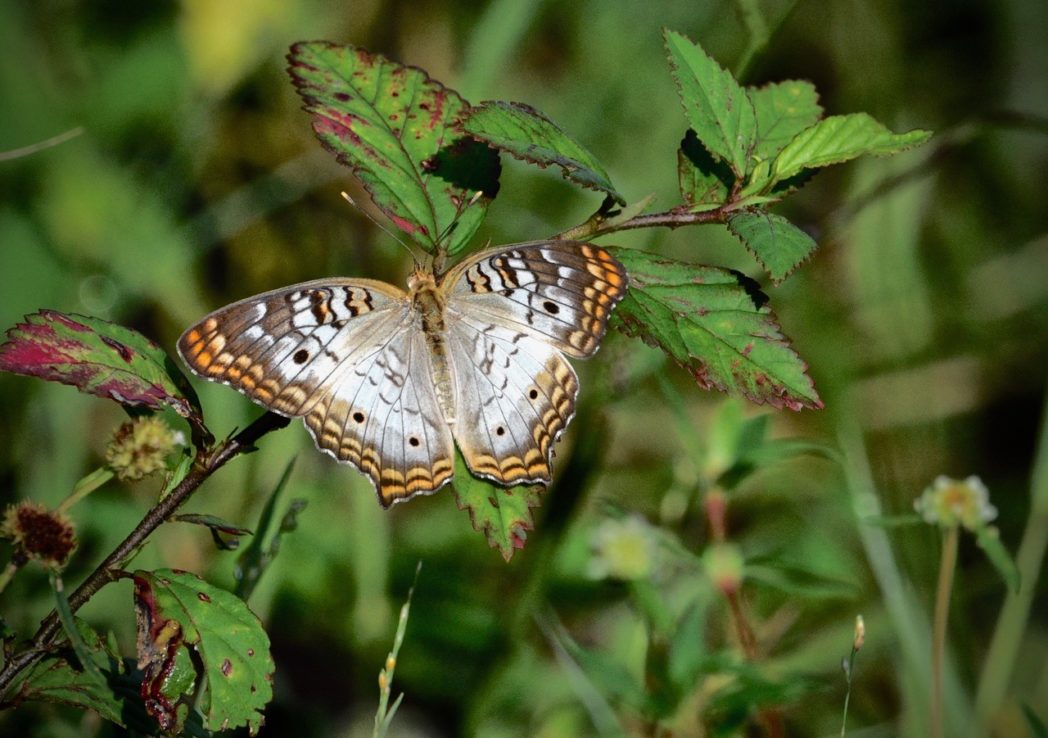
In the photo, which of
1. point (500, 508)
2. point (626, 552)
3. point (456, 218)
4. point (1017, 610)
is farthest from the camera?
point (1017, 610)

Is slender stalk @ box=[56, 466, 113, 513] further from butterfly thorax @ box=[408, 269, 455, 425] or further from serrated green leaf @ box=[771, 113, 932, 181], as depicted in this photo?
serrated green leaf @ box=[771, 113, 932, 181]

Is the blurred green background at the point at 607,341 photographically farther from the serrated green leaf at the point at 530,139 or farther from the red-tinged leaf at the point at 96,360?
the red-tinged leaf at the point at 96,360

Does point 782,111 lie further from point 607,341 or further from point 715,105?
point 607,341

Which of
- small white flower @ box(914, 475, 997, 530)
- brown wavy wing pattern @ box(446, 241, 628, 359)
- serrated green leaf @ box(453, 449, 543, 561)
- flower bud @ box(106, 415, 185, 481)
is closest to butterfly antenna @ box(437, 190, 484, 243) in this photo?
brown wavy wing pattern @ box(446, 241, 628, 359)

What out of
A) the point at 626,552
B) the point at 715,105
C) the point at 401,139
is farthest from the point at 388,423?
→ the point at 715,105

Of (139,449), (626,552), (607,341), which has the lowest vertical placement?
(626,552)

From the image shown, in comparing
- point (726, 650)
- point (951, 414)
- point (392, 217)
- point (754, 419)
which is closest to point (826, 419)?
point (951, 414)

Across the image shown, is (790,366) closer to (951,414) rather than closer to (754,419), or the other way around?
(754,419)
